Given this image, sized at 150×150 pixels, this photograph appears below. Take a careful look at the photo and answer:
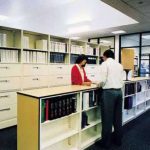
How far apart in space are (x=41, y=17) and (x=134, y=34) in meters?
4.17

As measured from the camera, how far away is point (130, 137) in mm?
3451

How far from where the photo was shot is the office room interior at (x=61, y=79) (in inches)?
95.7

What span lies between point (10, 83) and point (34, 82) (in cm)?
59

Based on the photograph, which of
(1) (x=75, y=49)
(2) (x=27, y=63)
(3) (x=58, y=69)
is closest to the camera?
(2) (x=27, y=63)

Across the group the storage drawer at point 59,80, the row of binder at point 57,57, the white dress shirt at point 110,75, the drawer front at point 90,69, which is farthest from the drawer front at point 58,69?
the white dress shirt at point 110,75

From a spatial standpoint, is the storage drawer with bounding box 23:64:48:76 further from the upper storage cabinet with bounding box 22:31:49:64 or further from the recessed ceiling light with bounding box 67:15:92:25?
the recessed ceiling light with bounding box 67:15:92:25

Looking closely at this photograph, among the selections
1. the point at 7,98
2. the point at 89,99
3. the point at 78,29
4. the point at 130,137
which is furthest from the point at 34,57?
the point at 78,29

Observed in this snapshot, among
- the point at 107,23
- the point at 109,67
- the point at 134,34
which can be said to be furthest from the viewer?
the point at 134,34

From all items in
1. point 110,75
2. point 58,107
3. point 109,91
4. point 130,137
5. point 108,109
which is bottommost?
point 130,137

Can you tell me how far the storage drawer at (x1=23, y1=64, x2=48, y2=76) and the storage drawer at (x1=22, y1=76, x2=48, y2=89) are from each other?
0.10m

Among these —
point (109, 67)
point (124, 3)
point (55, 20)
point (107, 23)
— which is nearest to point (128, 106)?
point (109, 67)

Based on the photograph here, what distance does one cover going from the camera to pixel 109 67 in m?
2.95

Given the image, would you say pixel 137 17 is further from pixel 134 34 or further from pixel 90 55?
pixel 134 34

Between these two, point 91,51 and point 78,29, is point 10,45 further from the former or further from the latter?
point 78,29
